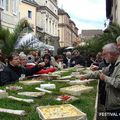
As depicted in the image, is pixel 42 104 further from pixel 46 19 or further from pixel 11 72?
pixel 46 19

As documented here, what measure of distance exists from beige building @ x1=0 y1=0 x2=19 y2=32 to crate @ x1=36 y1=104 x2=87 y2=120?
32.6 m

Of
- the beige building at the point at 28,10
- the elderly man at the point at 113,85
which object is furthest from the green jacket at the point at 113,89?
the beige building at the point at 28,10

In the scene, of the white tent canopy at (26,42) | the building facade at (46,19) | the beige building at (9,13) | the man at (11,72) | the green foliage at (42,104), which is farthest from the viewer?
the building facade at (46,19)

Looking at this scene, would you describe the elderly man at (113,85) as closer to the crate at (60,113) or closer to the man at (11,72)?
the crate at (60,113)

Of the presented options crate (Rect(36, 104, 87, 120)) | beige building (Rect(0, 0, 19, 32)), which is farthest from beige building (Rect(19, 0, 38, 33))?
crate (Rect(36, 104, 87, 120))

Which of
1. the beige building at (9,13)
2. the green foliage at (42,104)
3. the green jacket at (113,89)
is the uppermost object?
the beige building at (9,13)

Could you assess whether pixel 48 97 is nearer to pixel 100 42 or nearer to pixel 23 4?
pixel 100 42

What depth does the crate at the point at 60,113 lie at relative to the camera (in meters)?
4.26

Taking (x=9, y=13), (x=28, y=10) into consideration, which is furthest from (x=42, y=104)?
(x=28, y=10)

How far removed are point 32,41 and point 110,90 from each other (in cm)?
1678

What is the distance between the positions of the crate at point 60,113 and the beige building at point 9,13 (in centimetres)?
3260

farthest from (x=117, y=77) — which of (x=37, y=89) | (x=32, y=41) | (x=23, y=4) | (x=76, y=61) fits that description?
(x=23, y=4)

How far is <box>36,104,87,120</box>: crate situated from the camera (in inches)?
168

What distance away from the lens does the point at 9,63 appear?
888 centimetres
